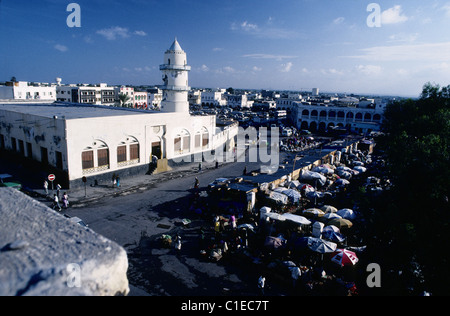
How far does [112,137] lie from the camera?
21188mm

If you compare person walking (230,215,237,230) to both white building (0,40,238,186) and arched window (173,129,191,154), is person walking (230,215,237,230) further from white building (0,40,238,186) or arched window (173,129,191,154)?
arched window (173,129,191,154)

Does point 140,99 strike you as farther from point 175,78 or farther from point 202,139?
point 202,139

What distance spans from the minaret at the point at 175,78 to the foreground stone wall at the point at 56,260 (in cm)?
2623

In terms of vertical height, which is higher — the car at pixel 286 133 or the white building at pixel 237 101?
the white building at pixel 237 101

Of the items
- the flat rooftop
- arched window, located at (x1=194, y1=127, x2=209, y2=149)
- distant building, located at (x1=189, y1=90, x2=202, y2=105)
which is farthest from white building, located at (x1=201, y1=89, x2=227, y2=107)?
the flat rooftop

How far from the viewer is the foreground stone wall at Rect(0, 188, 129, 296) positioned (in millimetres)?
3143

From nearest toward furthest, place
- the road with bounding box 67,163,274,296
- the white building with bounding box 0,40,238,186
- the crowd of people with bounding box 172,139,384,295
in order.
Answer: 1. the road with bounding box 67,163,274,296
2. the crowd of people with bounding box 172,139,384,295
3. the white building with bounding box 0,40,238,186

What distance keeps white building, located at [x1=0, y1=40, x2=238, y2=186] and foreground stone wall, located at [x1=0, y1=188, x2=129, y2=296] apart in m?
16.2

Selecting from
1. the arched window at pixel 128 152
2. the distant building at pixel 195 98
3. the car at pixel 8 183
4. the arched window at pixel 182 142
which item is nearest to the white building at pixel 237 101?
the distant building at pixel 195 98

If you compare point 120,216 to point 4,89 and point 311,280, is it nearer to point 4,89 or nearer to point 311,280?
point 311,280

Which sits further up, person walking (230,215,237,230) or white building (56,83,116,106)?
white building (56,83,116,106)

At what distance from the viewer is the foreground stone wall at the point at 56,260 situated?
314cm

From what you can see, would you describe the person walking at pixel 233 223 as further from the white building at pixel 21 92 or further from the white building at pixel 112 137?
the white building at pixel 21 92
